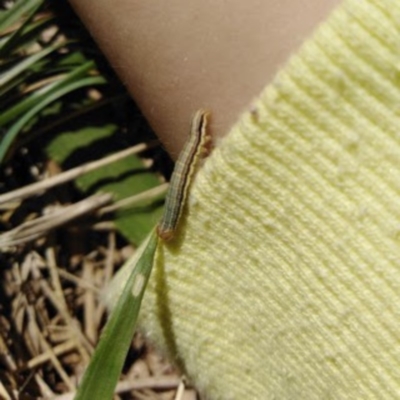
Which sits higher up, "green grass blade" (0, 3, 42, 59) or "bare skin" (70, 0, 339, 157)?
"bare skin" (70, 0, 339, 157)

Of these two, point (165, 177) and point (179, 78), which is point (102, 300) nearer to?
point (165, 177)

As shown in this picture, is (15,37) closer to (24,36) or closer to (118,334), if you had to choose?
(24,36)

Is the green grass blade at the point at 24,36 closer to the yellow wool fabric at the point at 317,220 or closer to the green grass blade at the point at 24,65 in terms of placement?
the green grass blade at the point at 24,65

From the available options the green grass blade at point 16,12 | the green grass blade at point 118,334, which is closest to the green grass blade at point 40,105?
the green grass blade at point 16,12

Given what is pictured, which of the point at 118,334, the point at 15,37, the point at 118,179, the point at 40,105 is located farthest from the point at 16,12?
the point at 118,334

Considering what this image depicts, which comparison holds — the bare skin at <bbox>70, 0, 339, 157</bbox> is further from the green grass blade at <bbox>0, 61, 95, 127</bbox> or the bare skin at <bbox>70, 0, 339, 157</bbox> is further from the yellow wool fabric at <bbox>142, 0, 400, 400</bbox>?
the green grass blade at <bbox>0, 61, 95, 127</bbox>

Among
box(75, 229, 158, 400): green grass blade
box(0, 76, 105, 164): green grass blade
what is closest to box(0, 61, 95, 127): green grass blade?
box(0, 76, 105, 164): green grass blade
